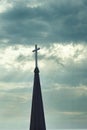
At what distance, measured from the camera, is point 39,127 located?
4619cm

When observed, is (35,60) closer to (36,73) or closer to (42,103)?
(36,73)

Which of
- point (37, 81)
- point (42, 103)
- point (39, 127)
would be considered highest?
point (37, 81)

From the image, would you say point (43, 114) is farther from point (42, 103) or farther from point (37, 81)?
point (37, 81)

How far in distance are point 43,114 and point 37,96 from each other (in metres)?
2.46

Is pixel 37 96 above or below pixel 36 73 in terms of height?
below

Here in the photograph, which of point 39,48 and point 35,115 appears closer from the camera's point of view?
point 35,115

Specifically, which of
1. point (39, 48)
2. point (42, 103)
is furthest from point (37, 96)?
point (39, 48)

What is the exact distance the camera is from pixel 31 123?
4666cm

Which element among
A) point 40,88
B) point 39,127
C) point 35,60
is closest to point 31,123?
point 39,127

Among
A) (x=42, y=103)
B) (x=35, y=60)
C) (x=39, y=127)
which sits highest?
(x=35, y=60)

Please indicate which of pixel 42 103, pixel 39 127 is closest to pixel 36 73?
pixel 42 103

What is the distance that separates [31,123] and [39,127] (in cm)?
122

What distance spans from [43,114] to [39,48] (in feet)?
30.1

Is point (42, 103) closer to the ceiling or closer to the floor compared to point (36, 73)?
closer to the floor
